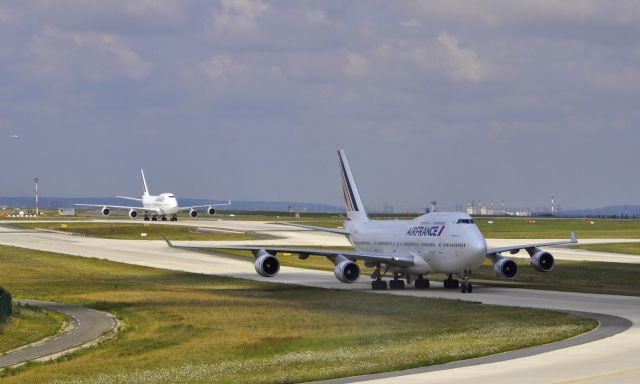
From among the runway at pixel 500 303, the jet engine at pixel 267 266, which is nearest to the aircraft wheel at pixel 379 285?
the runway at pixel 500 303

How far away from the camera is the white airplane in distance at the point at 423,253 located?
6200 centimetres

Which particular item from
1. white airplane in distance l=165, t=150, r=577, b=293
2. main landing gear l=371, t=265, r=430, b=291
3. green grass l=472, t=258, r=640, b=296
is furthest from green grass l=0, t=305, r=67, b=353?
green grass l=472, t=258, r=640, b=296

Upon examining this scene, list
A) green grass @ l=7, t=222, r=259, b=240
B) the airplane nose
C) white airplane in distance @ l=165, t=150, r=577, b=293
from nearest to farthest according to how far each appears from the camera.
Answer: the airplane nose
white airplane in distance @ l=165, t=150, r=577, b=293
green grass @ l=7, t=222, r=259, b=240

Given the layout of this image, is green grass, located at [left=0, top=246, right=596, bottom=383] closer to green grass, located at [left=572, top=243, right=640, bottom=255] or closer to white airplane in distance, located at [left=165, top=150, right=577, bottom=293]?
white airplane in distance, located at [left=165, top=150, right=577, bottom=293]

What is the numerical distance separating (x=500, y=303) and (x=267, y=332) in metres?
15.0

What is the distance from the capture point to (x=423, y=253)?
64625 millimetres

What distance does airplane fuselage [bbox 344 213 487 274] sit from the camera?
61.4 meters

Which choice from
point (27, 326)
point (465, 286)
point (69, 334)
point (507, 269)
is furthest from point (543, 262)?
point (27, 326)

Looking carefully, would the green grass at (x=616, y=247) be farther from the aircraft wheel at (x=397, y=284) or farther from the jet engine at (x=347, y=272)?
the jet engine at (x=347, y=272)

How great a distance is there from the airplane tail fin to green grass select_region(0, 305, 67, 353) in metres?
25.8

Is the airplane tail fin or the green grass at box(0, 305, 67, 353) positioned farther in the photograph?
the airplane tail fin

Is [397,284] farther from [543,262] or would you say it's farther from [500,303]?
[500,303]

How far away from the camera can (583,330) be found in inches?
1585

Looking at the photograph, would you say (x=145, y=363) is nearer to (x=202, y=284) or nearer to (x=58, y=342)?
(x=58, y=342)
